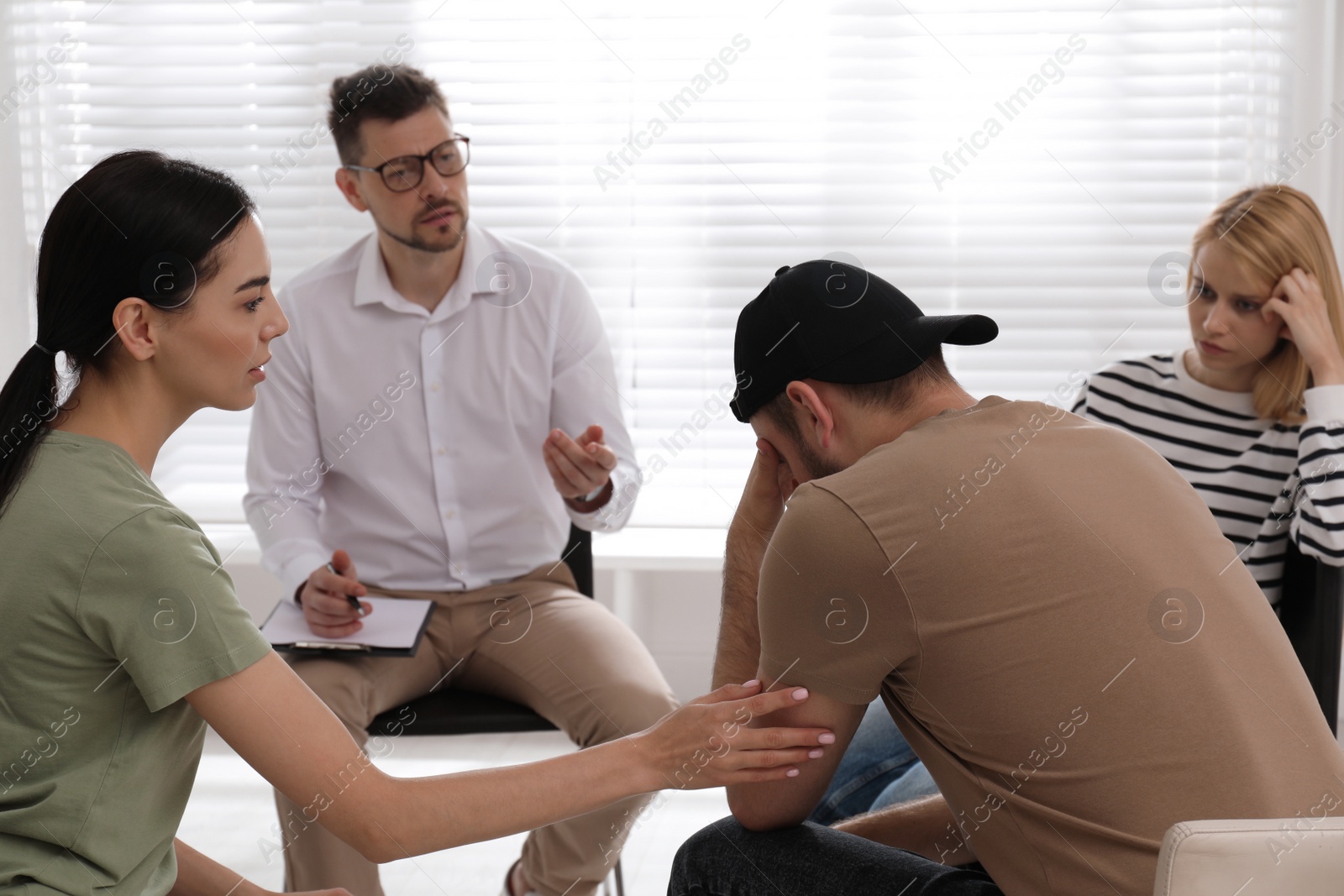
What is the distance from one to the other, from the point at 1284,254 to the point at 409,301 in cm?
177

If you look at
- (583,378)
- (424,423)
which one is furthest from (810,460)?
(424,423)

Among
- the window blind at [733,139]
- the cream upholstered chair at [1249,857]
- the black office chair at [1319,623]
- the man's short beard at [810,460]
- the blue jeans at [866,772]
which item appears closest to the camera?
the cream upholstered chair at [1249,857]

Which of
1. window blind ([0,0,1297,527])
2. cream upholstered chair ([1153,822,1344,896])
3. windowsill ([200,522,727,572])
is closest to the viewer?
cream upholstered chair ([1153,822,1344,896])

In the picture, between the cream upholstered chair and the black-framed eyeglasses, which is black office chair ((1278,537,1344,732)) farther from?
the black-framed eyeglasses

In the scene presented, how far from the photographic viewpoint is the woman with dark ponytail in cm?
114

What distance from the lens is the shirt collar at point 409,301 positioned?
2.47m

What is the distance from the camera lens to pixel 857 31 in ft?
10.00

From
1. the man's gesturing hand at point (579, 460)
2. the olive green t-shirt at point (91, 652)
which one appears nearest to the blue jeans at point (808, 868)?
the olive green t-shirt at point (91, 652)

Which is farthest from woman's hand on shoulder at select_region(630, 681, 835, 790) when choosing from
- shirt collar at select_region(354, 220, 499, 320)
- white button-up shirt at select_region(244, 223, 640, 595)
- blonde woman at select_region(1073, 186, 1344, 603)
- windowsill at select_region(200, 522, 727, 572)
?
windowsill at select_region(200, 522, 727, 572)

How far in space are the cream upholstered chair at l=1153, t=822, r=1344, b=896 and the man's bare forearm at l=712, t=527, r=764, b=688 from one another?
0.63 m

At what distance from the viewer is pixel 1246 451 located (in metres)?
2.21

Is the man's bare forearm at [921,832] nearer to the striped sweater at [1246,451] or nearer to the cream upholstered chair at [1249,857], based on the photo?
the cream upholstered chair at [1249,857]

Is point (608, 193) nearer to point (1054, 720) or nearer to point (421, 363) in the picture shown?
point (421, 363)

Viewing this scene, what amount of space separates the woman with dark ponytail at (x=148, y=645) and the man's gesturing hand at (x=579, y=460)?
0.84 m
